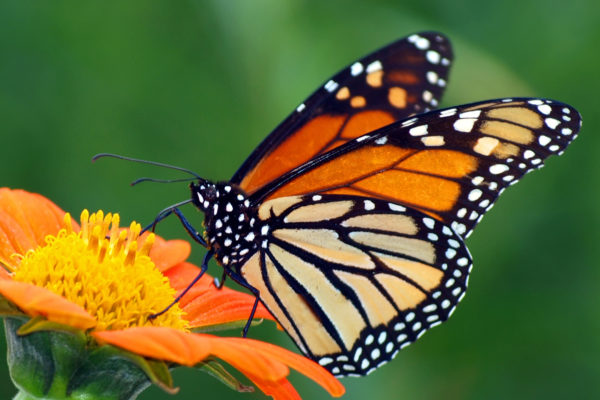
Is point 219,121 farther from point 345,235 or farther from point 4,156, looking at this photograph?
point 345,235

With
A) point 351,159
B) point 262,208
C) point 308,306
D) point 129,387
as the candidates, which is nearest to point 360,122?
point 351,159

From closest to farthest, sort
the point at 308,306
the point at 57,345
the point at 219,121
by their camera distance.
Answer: the point at 57,345
the point at 308,306
the point at 219,121

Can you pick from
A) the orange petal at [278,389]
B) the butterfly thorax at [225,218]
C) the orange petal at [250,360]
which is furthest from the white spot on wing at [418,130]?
the orange petal at [250,360]

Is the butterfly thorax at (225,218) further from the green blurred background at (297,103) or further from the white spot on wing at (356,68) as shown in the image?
the green blurred background at (297,103)

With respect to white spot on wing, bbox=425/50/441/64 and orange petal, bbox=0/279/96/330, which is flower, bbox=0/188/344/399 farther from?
white spot on wing, bbox=425/50/441/64

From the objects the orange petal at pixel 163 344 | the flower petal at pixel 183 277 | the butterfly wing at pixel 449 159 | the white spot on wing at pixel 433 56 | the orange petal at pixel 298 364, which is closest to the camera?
the orange petal at pixel 163 344

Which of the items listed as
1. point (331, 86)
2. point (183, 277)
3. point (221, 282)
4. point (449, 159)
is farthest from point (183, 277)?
point (449, 159)

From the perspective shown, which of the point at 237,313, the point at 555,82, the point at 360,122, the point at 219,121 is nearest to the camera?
the point at 237,313
